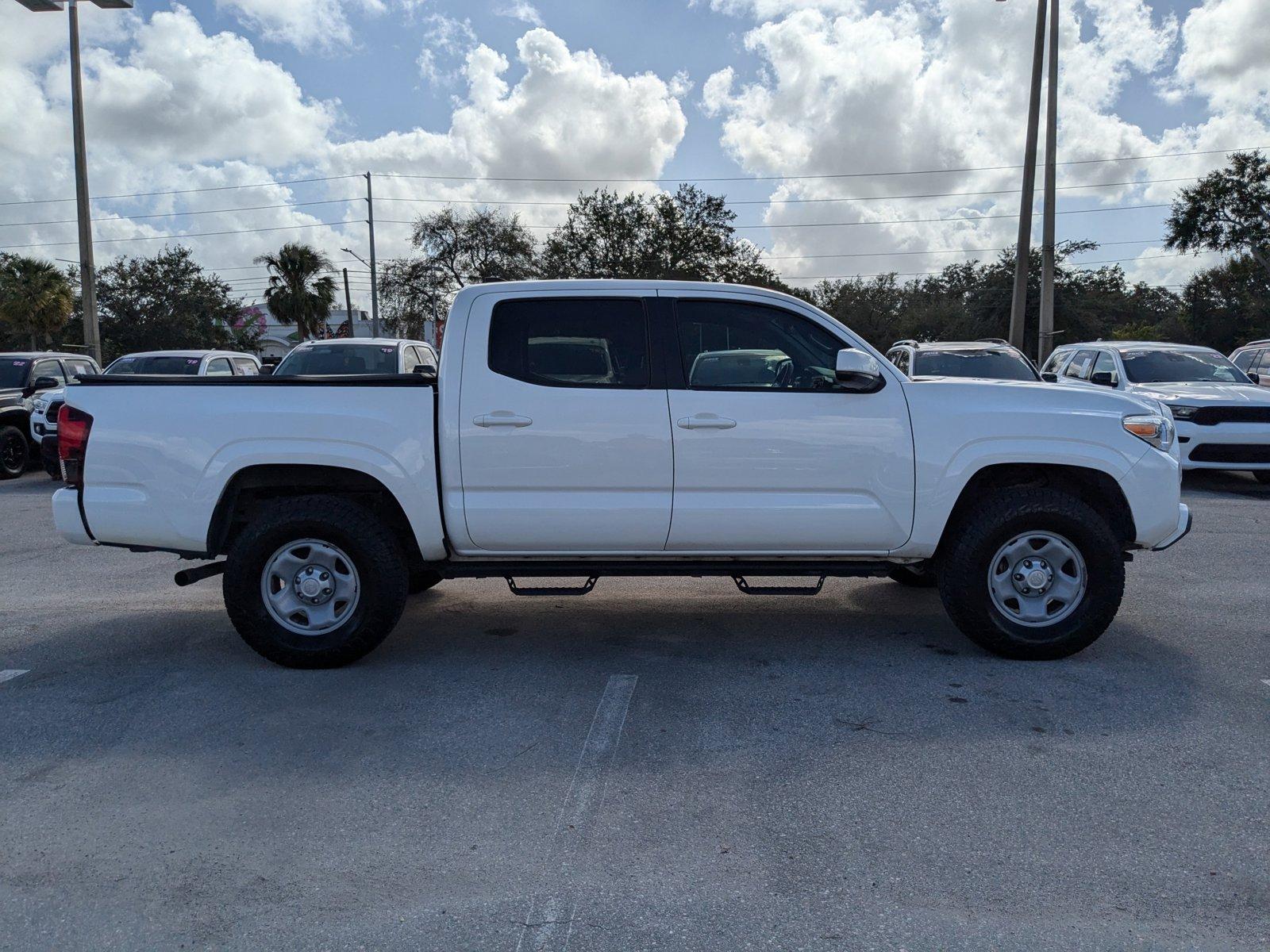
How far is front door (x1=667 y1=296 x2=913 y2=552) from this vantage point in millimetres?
5211

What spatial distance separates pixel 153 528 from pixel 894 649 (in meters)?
3.98

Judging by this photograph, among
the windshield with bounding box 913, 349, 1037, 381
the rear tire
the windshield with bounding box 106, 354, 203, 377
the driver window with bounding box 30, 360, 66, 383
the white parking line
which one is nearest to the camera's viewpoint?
the white parking line

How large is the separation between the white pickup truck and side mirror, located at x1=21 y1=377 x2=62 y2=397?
31.5ft

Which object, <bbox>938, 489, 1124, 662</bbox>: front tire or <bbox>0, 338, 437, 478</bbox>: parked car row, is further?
<bbox>0, 338, 437, 478</bbox>: parked car row

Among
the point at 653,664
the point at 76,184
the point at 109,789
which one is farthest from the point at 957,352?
the point at 76,184

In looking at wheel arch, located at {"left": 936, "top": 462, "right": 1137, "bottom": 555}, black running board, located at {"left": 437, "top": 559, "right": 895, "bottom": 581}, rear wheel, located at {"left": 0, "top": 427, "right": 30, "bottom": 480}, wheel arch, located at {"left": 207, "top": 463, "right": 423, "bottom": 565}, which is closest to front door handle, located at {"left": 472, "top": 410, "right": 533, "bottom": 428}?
wheel arch, located at {"left": 207, "top": 463, "right": 423, "bottom": 565}

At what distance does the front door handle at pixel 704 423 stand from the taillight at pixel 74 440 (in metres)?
3.02

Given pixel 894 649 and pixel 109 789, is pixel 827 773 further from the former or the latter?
pixel 109 789

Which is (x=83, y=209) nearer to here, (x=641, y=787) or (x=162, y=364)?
(x=162, y=364)

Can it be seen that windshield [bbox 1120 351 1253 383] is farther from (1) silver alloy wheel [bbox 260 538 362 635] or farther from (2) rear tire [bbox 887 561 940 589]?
(1) silver alloy wheel [bbox 260 538 362 635]

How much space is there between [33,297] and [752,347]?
146ft

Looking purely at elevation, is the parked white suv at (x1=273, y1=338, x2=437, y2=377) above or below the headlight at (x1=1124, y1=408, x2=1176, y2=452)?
above

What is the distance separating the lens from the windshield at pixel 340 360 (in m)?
13.6

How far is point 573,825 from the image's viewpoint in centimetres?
355
